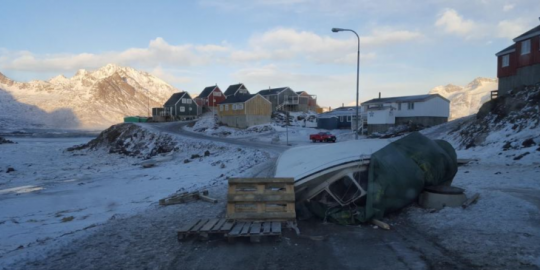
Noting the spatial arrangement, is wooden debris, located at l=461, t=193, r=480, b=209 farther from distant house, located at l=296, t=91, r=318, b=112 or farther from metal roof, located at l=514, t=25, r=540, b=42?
distant house, located at l=296, t=91, r=318, b=112

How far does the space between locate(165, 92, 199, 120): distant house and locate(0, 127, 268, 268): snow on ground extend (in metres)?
42.7

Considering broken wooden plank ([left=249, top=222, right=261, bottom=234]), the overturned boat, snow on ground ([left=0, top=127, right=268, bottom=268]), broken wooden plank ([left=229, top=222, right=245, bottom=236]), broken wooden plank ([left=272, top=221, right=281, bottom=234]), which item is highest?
the overturned boat

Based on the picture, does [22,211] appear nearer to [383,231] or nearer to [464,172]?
[383,231]

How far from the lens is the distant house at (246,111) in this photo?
55062 millimetres

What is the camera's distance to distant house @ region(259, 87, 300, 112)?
76562mm

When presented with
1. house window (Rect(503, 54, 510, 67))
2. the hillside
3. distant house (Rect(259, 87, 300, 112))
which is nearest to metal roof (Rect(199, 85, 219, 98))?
distant house (Rect(259, 87, 300, 112))

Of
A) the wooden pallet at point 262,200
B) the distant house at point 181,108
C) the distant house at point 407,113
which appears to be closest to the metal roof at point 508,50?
the distant house at point 407,113

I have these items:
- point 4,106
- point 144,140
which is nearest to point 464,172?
point 144,140

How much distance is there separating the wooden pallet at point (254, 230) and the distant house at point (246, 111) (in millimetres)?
47281

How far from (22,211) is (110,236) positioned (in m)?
7.85

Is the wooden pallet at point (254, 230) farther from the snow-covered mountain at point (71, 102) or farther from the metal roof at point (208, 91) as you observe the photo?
the snow-covered mountain at point (71, 102)

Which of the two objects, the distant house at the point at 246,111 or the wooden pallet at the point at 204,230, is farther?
the distant house at the point at 246,111

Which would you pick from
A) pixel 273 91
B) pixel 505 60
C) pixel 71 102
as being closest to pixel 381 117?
pixel 505 60

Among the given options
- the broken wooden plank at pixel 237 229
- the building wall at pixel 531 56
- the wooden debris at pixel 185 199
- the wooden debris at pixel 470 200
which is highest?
the building wall at pixel 531 56
